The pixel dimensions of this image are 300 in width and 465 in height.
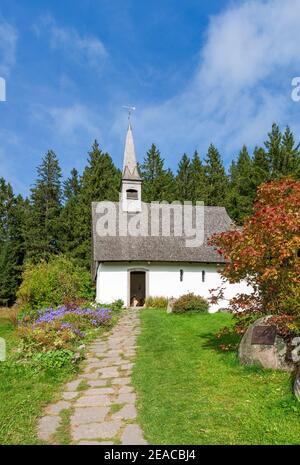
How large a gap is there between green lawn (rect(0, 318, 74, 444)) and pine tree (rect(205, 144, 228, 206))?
119 ft

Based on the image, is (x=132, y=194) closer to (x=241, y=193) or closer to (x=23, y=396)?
(x=241, y=193)

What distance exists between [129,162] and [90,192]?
46.6ft

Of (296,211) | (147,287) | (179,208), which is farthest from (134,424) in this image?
(179,208)

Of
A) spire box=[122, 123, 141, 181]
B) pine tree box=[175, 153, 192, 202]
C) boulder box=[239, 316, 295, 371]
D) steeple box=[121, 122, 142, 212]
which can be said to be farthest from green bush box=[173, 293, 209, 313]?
pine tree box=[175, 153, 192, 202]

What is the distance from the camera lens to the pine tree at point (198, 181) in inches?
1682

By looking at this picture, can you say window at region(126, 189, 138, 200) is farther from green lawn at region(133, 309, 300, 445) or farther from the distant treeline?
green lawn at region(133, 309, 300, 445)

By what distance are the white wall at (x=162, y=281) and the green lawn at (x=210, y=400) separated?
13838 millimetres

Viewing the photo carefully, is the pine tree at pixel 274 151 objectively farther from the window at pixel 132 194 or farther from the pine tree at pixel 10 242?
the pine tree at pixel 10 242

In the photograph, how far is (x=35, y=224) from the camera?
43875 mm

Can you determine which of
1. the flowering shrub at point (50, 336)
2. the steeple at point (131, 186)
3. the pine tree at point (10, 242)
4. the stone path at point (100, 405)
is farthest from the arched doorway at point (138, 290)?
the pine tree at point (10, 242)

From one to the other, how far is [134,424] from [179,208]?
77.8ft

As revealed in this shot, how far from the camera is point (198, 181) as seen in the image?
45094 mm

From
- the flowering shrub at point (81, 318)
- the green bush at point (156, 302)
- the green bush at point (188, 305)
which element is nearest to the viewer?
the flowering shrub at point (81, 318)

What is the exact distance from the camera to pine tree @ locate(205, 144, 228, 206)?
140ft
